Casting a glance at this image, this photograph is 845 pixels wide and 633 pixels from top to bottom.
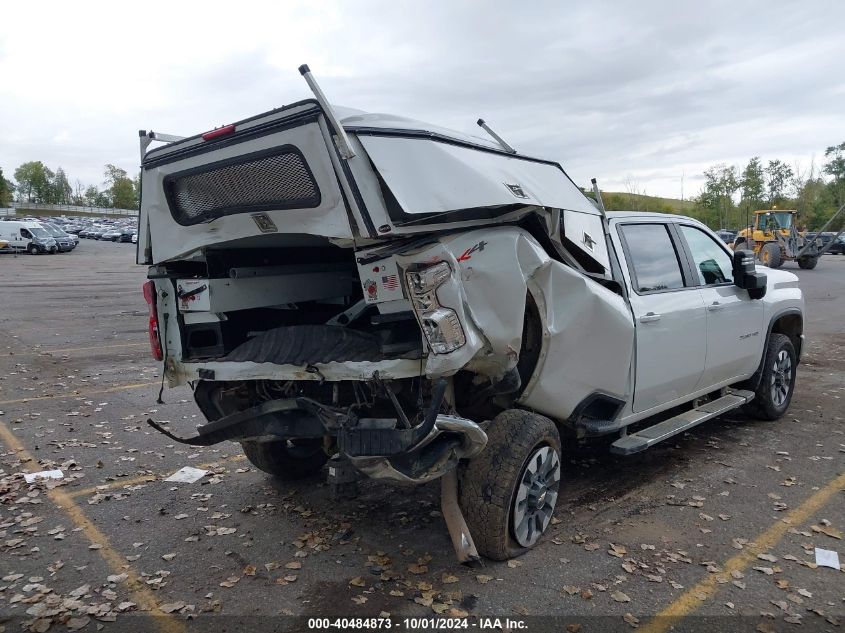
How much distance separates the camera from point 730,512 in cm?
464

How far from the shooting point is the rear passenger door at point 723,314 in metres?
5.69

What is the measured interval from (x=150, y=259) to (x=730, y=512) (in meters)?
4.14

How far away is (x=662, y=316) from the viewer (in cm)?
501

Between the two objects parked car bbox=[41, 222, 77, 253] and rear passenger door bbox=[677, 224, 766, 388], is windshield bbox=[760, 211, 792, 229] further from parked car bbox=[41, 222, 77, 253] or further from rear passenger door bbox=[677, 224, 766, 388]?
parked car bbox=[41, 222, 77, 253]

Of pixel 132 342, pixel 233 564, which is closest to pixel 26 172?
pixel 132 342

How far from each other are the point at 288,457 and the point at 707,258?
3896 millimetres

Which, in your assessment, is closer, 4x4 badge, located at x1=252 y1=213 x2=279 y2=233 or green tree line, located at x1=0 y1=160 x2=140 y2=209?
4x4 badge, located at x1=252 y1=213 x2=279 y2=233

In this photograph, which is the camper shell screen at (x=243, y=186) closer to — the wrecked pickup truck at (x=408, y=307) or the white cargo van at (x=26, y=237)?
the wrecked pickup truck at (x=408, y=307)

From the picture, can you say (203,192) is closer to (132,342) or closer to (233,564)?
(233,564)

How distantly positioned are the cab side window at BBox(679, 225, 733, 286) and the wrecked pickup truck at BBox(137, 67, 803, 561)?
2.11 feet

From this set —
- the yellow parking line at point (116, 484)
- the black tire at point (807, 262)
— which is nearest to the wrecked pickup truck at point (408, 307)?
the yellow parking line at point (116, 484)

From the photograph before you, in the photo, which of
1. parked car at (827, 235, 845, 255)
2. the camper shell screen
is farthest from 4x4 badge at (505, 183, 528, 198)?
parked car at (827, 235, 845, 255)

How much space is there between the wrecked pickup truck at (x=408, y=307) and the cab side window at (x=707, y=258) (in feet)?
2.11

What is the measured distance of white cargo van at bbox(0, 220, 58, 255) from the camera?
1636 inches
